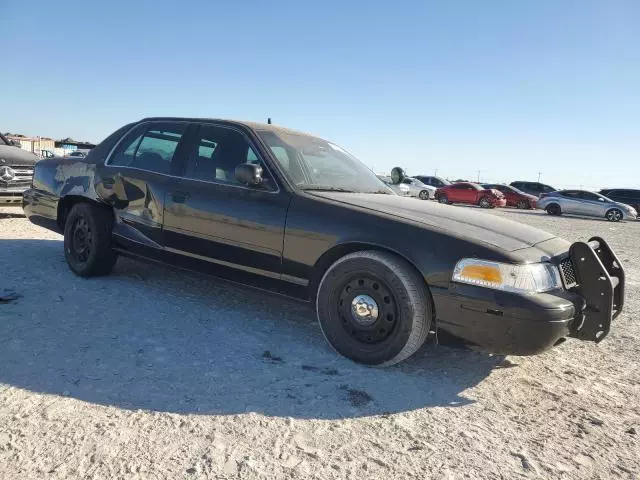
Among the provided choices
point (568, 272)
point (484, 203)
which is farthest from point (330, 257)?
point (484, 203)

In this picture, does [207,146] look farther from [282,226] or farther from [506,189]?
[506,189]

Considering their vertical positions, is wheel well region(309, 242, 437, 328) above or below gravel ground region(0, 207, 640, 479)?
above

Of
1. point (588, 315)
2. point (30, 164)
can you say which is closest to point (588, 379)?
point (588, 315)

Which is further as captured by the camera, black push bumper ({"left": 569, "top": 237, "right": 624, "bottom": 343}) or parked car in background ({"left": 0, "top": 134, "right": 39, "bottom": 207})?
parked car in background ({"left": 0, "top": 134, "right": 39, "bottom": 207})

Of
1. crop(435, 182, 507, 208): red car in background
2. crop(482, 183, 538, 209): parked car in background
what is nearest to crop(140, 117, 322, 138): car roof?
crop(435, 182, 507, 208): red car in background

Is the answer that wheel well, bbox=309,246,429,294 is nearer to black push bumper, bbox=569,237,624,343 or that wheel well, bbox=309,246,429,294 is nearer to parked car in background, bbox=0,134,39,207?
black push bumper, bbox=569,237,624,343

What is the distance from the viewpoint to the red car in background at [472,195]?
26.7 metres

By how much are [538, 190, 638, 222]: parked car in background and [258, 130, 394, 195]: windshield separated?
23.4 metres

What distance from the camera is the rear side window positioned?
14.1 ft

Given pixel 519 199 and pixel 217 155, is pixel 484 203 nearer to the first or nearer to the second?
pixel 519 199

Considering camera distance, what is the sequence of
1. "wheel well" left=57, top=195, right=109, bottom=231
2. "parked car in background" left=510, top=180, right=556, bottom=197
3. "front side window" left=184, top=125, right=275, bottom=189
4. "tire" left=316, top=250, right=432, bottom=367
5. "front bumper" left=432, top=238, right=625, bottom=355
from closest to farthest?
"front bumper" left=432, top=238, right=625, bottom=355, "tire" left=316, top=250, right=432, bottom=367, "front side window" left=184, top=125, right=275, bottom=189, "wheel well" left=57, top=195, right=109, bottom=231, "parked car in background" left=510, top=180, right=556, bottom=197

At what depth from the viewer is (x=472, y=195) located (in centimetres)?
2708

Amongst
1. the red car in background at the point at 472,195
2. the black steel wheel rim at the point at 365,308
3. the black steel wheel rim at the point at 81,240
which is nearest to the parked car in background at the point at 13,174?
the black steel wheel rim at the point at 81,240

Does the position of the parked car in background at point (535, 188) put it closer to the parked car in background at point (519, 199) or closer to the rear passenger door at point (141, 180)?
the parked car in background at point (519, 199)
